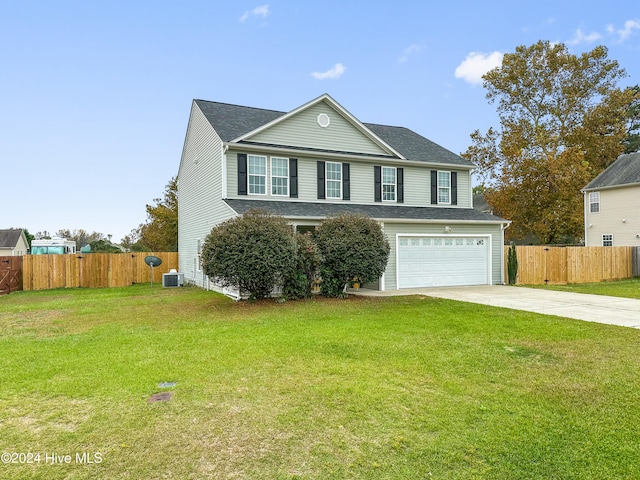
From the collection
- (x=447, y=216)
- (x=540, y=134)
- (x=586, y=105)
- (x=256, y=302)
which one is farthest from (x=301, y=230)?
(x=586, y=105)

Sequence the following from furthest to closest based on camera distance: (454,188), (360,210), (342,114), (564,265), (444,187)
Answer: (454,188), (444,187), (564,265), (342,114), (360,210)

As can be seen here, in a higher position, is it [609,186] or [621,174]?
[621,174]

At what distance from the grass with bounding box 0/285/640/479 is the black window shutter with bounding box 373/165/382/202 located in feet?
30.2

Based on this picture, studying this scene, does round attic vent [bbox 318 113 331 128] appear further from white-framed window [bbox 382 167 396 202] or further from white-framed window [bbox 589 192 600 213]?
white-framed window [bbox 589 192 600 213]

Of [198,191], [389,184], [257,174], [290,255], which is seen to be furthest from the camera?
[198,191]

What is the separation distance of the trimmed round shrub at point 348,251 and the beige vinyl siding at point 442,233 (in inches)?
91.4

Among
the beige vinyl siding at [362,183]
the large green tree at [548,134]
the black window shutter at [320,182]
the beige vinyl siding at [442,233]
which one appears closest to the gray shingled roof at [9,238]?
the beige vinyl siding at [362,183]

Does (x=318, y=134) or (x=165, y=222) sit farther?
(x=165, y=222)

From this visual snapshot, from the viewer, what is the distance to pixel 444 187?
18625 millimetres

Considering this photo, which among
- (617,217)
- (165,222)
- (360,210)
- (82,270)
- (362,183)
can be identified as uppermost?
(362,183)

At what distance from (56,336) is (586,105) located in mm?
38079

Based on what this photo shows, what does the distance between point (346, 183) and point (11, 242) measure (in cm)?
4014

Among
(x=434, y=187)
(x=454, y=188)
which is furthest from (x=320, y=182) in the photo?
(x=454, y=188)

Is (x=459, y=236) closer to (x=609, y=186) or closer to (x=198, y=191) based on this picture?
(x=198, y=191)
